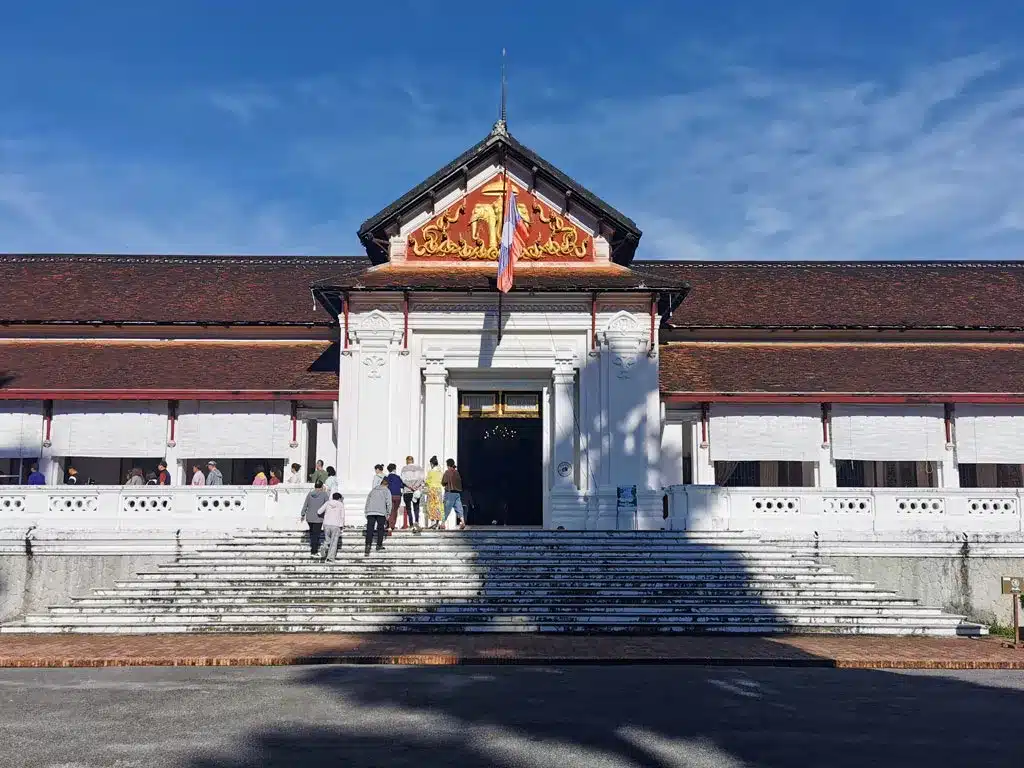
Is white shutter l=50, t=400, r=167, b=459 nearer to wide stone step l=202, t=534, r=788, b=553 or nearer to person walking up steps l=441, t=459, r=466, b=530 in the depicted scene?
wide stone step l=202, t=534, r=788, b=553

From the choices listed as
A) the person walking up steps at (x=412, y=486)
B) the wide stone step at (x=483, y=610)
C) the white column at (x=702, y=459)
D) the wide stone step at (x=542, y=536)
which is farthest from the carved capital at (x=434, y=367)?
the wide stone step at (x=483, y=610)

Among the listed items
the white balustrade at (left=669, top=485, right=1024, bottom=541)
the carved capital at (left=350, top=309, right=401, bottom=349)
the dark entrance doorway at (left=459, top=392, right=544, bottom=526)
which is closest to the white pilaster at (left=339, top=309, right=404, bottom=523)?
the carved capital at (left=350, top=309, right=401, bottom=349)

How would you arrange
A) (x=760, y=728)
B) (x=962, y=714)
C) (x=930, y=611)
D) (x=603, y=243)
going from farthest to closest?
(x=603, y=243) → (x=930, y=611) → (x=962, y=714) → (x=760, y=728)

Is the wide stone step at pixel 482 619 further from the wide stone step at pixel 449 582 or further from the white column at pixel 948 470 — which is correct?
the white column at pixel 948 470

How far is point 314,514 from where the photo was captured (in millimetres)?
18781

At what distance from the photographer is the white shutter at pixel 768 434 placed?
25547mm

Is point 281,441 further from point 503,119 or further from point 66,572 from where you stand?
point 503,119

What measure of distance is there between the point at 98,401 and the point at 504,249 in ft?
39.0

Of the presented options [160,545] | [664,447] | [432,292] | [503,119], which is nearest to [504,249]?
[432,292]

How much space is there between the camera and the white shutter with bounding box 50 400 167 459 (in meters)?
25.3

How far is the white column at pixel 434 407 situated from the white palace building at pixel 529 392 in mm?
61

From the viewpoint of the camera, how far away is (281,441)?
84.5ft

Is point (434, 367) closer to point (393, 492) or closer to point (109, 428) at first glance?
point (393, 492)

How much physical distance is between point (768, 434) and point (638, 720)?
1751cm
